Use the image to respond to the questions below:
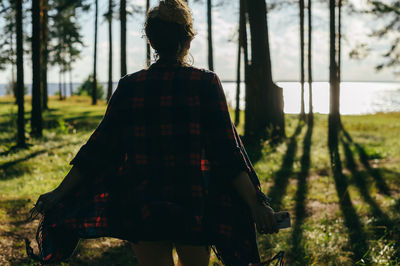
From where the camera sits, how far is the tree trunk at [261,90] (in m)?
13.9

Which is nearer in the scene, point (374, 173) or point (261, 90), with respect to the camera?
point (374, 173)

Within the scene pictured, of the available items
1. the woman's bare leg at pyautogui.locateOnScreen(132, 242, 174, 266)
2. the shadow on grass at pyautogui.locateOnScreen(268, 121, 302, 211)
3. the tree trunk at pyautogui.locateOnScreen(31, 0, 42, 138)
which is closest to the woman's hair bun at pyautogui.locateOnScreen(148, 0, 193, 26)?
the woman's bare leg at pyautogui.locateOnScreen(132, 242, 174, 266)

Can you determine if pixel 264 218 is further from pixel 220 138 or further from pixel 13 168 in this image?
pixel 13 168

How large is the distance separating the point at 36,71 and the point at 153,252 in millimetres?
13324

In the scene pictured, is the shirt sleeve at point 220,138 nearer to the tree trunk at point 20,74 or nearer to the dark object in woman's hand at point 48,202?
the dark object in woman's hand at point 48,202

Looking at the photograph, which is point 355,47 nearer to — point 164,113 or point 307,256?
point 307,256

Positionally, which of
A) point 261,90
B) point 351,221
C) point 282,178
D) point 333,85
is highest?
point 333,85

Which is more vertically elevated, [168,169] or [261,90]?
[261,90]

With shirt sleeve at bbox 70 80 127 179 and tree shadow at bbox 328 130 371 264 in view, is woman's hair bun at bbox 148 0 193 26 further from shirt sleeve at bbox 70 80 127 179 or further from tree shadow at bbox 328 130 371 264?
tree shadow at bbox 328 130 371 264

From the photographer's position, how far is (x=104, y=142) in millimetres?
2061

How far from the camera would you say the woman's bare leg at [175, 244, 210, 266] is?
1999mm

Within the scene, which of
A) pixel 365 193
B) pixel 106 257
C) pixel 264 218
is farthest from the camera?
pixel 365 193

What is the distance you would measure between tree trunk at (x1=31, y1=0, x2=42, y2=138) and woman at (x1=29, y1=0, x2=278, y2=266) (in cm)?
1265


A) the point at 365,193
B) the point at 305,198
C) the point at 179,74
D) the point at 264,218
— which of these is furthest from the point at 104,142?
the point at 365,193
